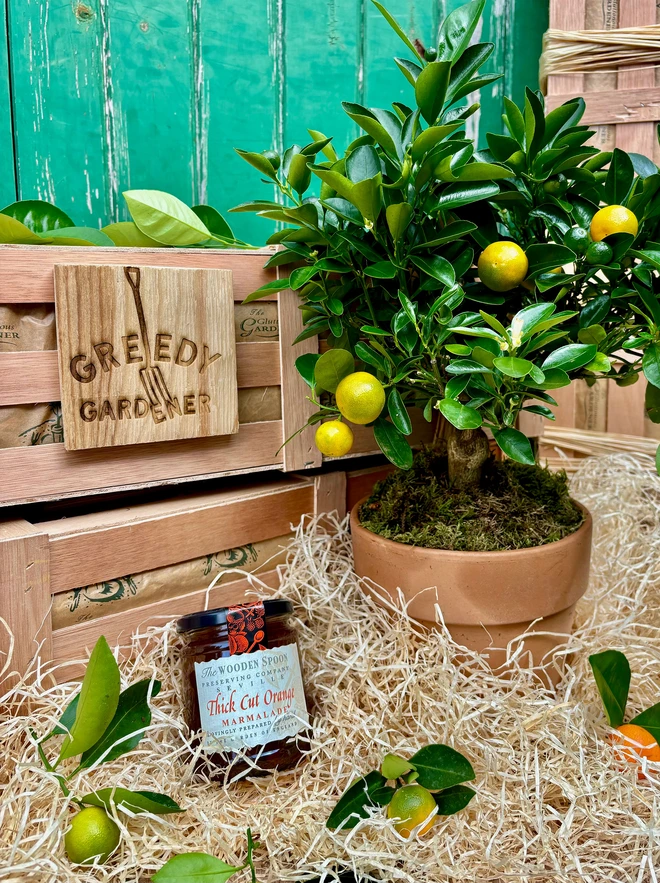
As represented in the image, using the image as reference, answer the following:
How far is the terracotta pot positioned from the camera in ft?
2.87

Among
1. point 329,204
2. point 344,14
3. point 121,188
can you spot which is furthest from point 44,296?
point 344,14

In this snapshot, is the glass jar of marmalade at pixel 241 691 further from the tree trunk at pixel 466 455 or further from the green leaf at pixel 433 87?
the green leaf at pixel 433 87

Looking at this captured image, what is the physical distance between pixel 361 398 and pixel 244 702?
37 cm

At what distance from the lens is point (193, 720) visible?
33.0 inches

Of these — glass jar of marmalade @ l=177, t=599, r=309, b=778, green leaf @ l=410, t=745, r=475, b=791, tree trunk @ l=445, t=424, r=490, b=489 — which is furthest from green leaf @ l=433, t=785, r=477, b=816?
Result: tree trunk @ l=445, t=424, r=490, b=489

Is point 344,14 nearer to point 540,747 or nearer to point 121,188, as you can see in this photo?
point 121,188

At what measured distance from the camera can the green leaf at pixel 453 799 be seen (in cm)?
70

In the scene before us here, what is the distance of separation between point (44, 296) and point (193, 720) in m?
0.54

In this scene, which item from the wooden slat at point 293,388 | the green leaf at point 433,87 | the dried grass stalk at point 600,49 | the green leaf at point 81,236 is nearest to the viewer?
the green leaf at point 433,87

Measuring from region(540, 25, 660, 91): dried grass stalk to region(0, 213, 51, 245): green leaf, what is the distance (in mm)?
1116

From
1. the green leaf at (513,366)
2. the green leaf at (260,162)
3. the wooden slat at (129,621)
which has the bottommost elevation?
the wooden slat at (129,621)

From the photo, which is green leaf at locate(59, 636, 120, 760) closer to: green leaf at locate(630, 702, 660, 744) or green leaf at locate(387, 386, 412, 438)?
green leaf at locate(387, 386, 412, 438)

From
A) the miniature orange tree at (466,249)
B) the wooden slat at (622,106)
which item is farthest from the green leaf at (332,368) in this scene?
the wooden slat at (622,106)

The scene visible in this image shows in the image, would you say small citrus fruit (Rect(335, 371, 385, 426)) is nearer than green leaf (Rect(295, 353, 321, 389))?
Yes
